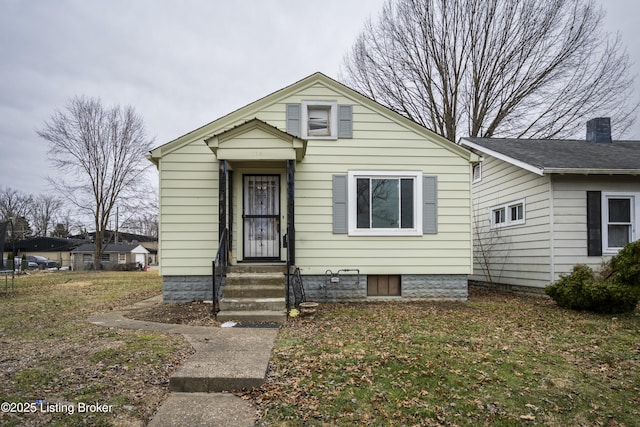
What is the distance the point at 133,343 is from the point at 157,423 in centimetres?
229

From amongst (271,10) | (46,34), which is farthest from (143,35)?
(271,10)

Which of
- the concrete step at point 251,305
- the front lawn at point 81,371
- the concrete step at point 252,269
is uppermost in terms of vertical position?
the concrete step at point 252,269

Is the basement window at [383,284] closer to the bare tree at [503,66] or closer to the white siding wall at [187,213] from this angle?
the white siding wall at [187,213]

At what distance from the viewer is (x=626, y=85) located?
15.1 metres

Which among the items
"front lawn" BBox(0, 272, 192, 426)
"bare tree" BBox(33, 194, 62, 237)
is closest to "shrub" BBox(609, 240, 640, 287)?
"front lawn" BBox(0, 272, 192, 426)

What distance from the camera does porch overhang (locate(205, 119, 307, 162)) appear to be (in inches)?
302

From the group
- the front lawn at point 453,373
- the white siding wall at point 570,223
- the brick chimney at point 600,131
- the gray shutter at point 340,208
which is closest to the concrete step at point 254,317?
the front lawn at point 453,373

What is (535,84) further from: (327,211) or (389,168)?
(327,211)

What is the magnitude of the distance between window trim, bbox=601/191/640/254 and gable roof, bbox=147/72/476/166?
371 centimetres

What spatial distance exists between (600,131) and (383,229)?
351 inches

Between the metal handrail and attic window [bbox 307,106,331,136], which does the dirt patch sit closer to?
the metal handrail

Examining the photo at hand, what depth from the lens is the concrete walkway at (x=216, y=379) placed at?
3.23 meters

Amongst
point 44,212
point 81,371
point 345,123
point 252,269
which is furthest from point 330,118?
point 44,212

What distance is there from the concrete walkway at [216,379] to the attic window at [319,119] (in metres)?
4.86
